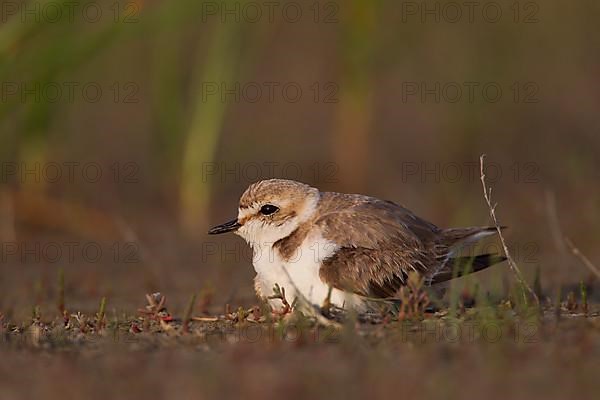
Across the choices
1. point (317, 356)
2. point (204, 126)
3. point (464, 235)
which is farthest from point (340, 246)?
point (204, 126)

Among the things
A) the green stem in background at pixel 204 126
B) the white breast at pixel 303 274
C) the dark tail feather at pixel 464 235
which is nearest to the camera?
the white breast at pixel 303 274

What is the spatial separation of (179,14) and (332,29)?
7588mm

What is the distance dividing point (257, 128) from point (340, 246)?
764 centimetres

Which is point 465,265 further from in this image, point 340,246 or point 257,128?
point 257,128

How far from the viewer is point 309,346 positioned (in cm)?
421

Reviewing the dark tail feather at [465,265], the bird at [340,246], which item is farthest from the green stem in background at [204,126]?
the dark tail feather at [465,265]

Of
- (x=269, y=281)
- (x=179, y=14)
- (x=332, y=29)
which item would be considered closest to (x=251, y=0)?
(x=179, y=14)

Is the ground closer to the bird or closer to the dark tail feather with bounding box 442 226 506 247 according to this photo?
the bird

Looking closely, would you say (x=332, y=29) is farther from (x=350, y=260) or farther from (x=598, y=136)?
(x=350, y=260)

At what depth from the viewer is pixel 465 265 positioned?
18.0 ft

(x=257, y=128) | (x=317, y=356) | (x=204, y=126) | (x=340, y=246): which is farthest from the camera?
(x=257, y=128)

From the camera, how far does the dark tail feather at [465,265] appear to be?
5.38m

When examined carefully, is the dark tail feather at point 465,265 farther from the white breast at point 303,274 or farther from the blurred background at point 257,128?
the white breast at point 303,274

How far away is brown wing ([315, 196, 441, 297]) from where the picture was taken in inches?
208
